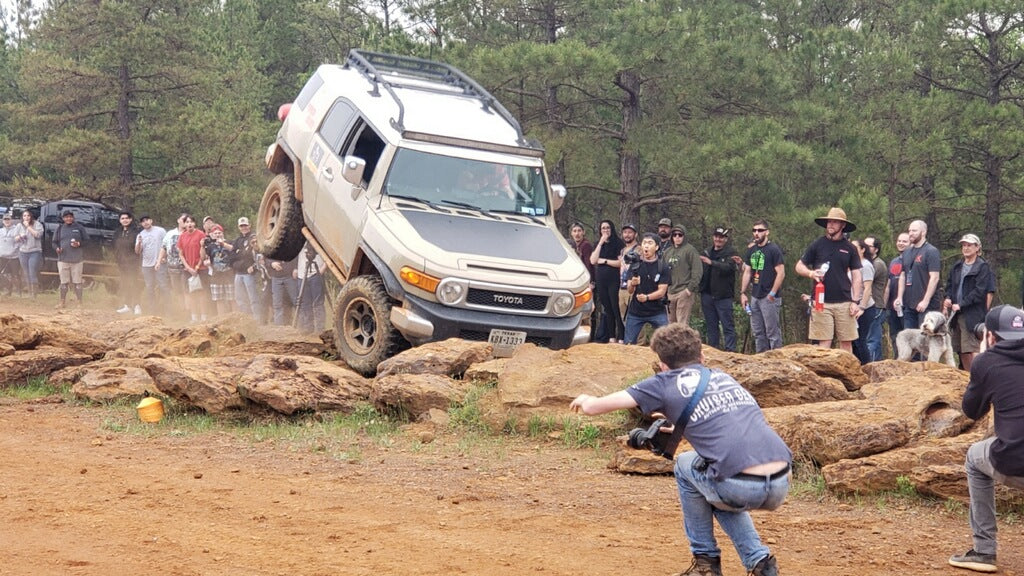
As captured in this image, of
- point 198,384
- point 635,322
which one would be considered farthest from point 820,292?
point 198,384

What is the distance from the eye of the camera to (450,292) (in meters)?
11.8

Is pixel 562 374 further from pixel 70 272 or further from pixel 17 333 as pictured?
pixel 70 272

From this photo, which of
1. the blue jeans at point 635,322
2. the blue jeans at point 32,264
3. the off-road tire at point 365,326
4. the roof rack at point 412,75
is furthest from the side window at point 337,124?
the blue jeans at point 32,264

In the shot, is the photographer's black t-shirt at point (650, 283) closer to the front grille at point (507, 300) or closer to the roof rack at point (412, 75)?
the roof rack at point (412, 75)

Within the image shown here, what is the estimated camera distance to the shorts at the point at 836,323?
1344 cm

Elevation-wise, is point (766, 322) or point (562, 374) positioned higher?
point (766, 322)

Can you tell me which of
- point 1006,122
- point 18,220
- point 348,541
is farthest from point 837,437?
point 18,220

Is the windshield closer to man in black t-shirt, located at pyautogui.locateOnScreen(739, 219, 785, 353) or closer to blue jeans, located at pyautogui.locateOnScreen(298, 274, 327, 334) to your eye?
man in black t-shirt, located at pyautogui.locateOnScreen(739, 219, 785, 353)

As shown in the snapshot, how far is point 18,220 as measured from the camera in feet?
90.4

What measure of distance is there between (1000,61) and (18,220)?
2164 cm

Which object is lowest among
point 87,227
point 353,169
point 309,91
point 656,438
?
point 656,438

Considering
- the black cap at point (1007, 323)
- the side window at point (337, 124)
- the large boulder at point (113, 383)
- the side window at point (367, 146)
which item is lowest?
the large boulder at point (113, 383)

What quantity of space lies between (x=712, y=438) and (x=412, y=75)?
10.3 m

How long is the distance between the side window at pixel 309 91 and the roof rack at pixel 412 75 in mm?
449
